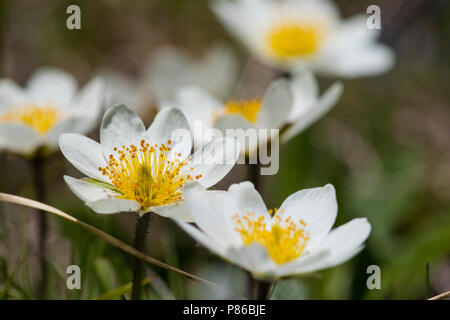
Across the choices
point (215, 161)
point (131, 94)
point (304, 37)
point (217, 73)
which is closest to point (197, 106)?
point (215, 161)

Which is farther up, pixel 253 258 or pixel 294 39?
pixel 294 39

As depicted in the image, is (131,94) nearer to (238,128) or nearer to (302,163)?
(302,163)

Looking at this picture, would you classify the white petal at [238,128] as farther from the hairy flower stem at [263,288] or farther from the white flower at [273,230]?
the hairy flower stem at [263,288]

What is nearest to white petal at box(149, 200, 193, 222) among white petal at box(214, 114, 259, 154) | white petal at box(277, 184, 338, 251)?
white petal at box(277, 184, 338, 251)

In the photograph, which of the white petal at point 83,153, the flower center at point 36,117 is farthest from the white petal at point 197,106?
the white petal at point 83,153

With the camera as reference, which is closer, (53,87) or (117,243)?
(117,243)

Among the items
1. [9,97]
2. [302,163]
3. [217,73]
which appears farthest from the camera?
[217,73]

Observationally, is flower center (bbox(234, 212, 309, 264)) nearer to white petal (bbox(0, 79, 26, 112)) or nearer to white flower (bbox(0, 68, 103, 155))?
white flower (bbox(0, 68, 103, 155))
